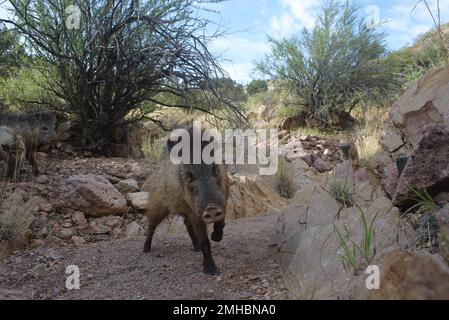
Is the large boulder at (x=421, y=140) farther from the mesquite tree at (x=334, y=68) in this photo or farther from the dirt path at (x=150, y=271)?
the mesquite tree at (x=334, y=68)

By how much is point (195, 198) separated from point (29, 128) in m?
4.28

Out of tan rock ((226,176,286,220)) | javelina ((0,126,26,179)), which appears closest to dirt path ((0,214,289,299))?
tan rock ((226,176,286,220))

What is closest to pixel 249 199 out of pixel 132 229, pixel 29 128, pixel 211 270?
pixel 132 229

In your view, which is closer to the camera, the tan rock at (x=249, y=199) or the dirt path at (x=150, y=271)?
the dirt path at (x=150, y=271)

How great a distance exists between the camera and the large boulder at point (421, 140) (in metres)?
2.86

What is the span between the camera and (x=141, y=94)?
854 centimetres

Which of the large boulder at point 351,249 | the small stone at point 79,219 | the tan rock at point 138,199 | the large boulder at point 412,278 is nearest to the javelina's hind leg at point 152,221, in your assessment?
the large boulder at point 351,249

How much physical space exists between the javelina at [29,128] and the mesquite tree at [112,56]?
0.99 meters

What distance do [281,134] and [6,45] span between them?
7.93m

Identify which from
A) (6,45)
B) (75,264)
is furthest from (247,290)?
(6,45)

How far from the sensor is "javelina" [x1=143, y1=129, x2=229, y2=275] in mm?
3494

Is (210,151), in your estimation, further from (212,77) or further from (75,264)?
(212,77)

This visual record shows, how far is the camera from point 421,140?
9.64 ft

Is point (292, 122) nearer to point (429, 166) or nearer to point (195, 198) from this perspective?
point (195, 198)
